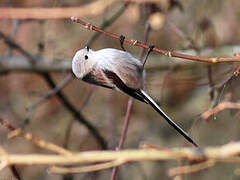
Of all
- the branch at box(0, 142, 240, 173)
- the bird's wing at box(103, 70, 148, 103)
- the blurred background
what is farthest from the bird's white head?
the branch at box(0, 142, 240, 173)

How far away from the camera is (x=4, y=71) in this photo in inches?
173

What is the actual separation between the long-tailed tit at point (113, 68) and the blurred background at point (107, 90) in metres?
1.07

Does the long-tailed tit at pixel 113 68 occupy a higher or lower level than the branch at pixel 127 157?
higher

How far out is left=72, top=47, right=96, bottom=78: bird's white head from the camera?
9.36 ft

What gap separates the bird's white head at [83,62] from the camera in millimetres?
2852

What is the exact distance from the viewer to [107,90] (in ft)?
17.7

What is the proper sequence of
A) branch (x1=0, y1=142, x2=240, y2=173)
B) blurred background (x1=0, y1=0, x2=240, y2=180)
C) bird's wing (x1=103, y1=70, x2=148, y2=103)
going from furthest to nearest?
blurred background (x1=0, y1=0, x2=240, y2=180)
bird's wing (x1=103, y1=70, x2=148, y2=103)
branch (x1=0, y1=142, x2=240, y2=173)

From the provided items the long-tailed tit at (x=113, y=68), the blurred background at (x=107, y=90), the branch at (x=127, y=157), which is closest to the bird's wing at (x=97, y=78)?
the long-tailed tit at (x=113, y=68)

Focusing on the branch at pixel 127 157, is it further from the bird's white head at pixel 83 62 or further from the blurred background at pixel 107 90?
the blurred background at pixel 107 90

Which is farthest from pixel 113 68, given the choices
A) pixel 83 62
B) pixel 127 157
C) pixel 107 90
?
pixel 107 90

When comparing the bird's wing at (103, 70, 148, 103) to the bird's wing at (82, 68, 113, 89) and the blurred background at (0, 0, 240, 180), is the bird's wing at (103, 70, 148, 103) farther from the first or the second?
the blurred background at (0, 0, 240, 180)

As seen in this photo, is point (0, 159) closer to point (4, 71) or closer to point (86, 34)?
point (4, 71)

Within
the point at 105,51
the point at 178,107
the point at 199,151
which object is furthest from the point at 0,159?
the point at 178,107

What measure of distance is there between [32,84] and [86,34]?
996 mm
